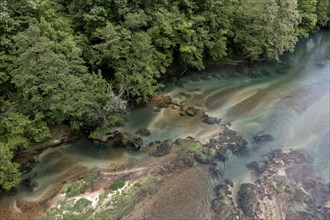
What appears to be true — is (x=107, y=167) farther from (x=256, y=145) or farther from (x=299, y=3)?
(x=299, y=3)

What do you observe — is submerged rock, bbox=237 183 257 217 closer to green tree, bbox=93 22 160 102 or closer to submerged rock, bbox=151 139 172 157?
submerged rock, bbox=151 139 172 157

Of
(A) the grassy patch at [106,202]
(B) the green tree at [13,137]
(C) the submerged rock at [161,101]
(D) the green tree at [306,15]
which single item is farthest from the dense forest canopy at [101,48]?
(A) the grassy patch at [106,202]

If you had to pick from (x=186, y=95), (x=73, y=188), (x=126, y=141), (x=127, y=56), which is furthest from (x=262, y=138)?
(x=73, y=188)

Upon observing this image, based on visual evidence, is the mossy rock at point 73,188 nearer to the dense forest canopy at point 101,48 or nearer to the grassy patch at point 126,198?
the grassy patch at point 126,198

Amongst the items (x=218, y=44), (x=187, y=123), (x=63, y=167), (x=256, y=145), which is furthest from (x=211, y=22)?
(x=63, y=167)

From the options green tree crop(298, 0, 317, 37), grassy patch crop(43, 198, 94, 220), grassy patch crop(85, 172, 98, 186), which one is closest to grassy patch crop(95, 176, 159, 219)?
grassy patch crop(43, 198, 94, 220)

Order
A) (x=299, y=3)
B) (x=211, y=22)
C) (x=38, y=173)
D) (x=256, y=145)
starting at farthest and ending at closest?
(x=299, y=3)
(x=211, y=22)
(x=256, y=145)
(x=38, y=173)

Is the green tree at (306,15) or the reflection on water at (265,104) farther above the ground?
the green tree at (306,15)
